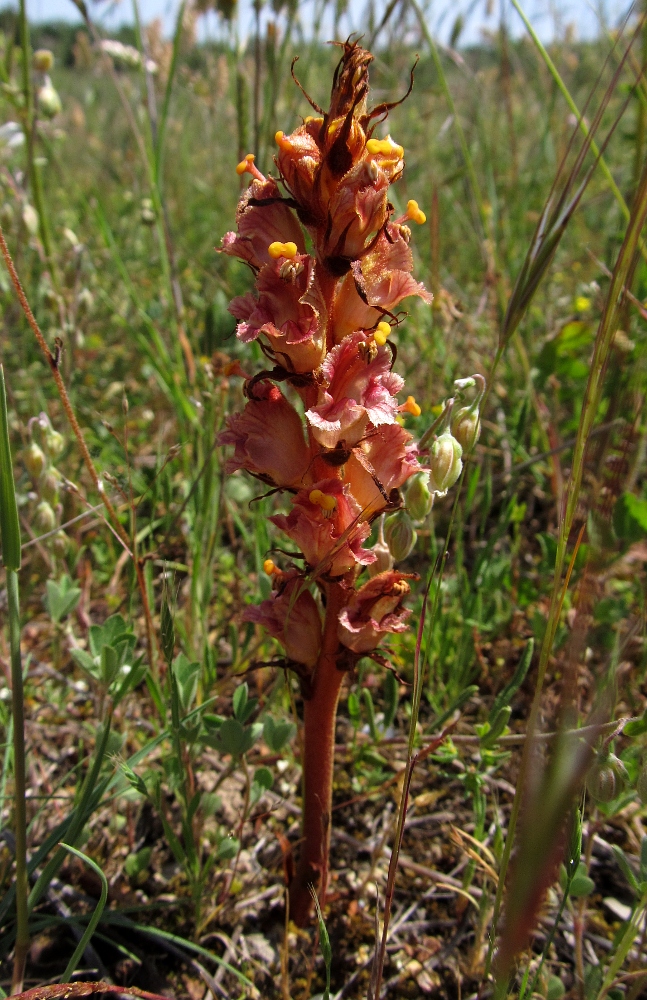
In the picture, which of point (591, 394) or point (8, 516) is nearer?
point (591, 394)

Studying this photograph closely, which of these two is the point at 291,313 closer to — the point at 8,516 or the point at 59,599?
the point at 8,516

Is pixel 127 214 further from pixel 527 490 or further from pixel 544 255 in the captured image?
pixel 544 255

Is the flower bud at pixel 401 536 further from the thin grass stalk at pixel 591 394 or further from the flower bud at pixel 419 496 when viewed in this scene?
the thin grass stalk at pixel 591 394

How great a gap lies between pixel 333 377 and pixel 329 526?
0.78ft

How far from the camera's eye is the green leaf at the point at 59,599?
67.6 inches

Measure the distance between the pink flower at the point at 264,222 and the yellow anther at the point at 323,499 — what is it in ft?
1.23

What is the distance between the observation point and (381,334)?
113 cm

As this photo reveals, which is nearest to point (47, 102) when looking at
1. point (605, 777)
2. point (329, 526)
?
point (329, 526)

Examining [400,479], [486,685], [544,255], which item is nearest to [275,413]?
[400,479]

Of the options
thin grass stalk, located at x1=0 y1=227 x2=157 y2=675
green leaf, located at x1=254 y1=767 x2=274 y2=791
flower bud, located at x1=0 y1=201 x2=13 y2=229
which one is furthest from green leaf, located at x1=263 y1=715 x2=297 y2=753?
flower bud, located at x1=0 y1=201 x2=13 y2=229

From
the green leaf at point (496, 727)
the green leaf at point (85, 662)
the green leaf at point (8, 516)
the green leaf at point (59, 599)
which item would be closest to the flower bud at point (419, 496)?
the green leaf at point (496, 727)

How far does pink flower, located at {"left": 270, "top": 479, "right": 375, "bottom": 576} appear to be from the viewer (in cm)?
117

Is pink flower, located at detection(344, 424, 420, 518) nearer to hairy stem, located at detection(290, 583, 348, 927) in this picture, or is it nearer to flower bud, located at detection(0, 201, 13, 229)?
hairy stem, located at detection(290, 583, 348, 927)

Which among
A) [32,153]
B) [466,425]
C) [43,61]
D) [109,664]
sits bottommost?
[109,664]
